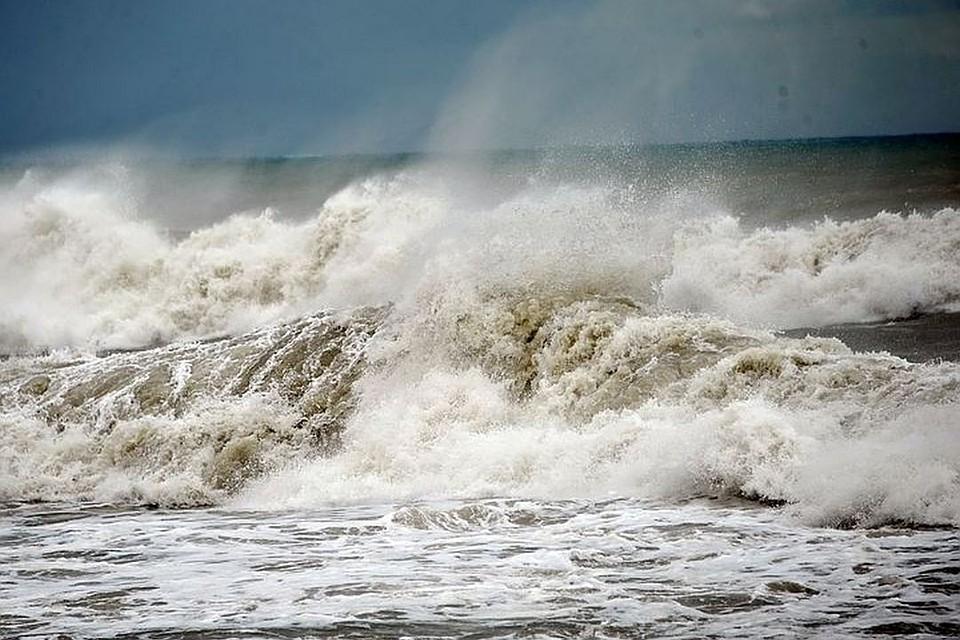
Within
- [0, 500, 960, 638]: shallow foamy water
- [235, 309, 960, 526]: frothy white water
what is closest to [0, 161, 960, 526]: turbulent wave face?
[235, 309, 960, 526]: frothy white water

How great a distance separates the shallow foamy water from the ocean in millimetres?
33

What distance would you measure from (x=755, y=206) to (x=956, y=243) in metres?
18.5

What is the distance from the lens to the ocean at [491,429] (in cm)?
750

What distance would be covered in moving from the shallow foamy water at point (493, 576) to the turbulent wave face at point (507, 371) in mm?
716

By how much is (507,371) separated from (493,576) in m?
5.01

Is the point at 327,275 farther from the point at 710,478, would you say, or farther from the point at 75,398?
the point at 710,478

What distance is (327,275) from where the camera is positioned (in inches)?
763

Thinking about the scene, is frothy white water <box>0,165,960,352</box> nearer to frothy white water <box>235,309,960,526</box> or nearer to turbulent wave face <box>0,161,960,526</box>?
turbulent wave face <box>0,161,960,526</box>

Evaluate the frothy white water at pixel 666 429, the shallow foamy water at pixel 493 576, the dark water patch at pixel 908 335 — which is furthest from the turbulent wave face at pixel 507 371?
the shallow foamy water at pixel 493 576

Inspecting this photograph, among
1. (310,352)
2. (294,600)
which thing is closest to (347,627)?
(294,600)

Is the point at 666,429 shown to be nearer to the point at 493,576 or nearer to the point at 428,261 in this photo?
the point at 493,576

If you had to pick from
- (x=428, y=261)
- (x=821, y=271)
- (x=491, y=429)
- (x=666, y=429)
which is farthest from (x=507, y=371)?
(x=821, y=271)

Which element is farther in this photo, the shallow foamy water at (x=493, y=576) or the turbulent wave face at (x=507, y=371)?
the turbulent wave face at (x=507, y=371)

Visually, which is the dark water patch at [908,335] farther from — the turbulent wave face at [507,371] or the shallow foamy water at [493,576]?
the shallow foamy water at [493,576]
